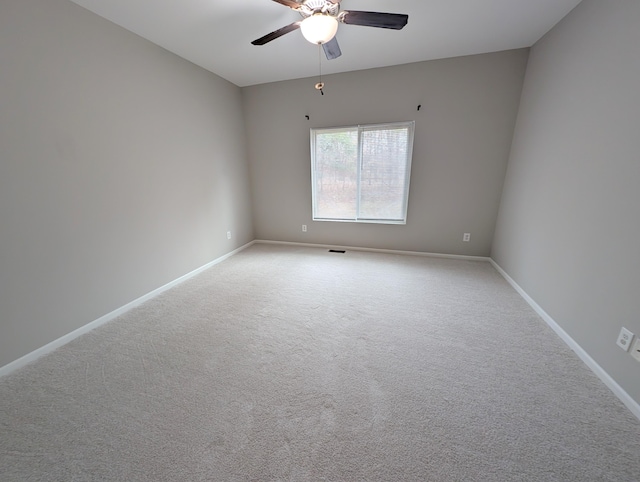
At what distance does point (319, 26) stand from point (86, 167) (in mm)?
2020

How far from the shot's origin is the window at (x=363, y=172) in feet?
10.2

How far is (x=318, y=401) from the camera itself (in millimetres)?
1301

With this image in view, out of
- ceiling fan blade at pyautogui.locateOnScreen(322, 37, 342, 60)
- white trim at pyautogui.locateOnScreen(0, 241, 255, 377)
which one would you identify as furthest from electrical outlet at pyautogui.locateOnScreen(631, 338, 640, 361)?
white trim at pyautogui.locateOnScreen(0, 241, 255, 377)

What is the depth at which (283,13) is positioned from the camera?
1.90 meters

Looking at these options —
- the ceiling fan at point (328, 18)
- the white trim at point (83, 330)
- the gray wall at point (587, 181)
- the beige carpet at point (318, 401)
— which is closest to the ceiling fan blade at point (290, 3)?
the ceiling fan at point (328, 18)

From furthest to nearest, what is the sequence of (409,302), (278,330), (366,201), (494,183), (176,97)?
(366,201) → (494,183) → (176,97) → (409,302) → (278,330)

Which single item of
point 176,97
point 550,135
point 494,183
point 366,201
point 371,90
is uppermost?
point 371,90

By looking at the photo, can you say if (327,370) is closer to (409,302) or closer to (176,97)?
(409,302)

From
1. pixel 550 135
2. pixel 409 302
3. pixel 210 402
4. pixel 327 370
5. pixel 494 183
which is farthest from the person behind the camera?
pixel 494 183

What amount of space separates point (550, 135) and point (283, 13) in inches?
98.3

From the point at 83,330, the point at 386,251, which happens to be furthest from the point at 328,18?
the point at 83,330

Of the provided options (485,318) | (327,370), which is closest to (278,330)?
(327,370)

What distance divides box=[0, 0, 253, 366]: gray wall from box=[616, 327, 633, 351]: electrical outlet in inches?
142

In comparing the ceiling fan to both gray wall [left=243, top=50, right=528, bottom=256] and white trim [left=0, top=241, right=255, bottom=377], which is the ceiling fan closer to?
gray wall [left=243, top=50, right=528, bottom=256]
